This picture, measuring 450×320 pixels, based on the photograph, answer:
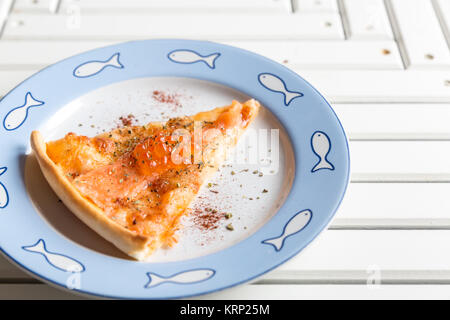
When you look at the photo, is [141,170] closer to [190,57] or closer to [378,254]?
[190,57]

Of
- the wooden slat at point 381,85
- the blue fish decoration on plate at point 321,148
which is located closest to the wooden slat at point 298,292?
the blue fish decoration on plate at point 321,148

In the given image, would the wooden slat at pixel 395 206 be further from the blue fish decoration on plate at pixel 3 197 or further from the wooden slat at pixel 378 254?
the blue fish decoration on plate at pixel 3 197

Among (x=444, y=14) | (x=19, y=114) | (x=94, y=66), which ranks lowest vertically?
(x=19, y=114)

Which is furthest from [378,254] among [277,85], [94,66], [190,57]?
[94,66]

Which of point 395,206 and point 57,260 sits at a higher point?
point 395,206

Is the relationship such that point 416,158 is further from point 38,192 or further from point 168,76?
point 38,192

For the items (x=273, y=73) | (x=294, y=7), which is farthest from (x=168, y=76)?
(x=294, y=7)

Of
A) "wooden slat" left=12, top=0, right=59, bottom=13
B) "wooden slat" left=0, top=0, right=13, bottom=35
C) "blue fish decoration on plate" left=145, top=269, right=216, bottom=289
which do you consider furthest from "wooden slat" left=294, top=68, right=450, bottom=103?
"wooden slat" left=0, top=0, right=13, bottom=35
